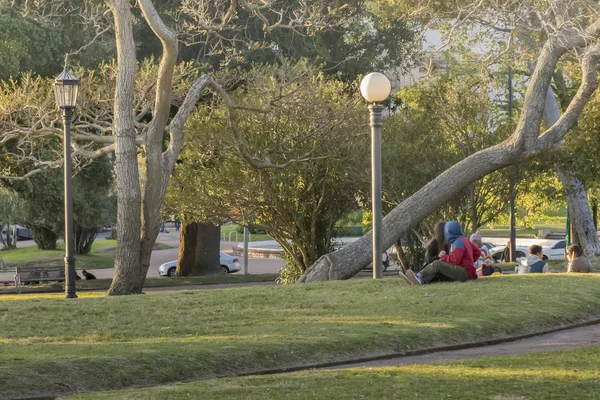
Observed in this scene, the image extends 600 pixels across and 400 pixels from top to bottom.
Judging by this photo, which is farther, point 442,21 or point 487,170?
point 442,21

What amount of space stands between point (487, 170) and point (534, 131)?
1345 mm

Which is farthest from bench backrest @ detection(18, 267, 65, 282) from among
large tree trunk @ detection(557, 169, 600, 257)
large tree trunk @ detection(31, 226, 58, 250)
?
large tree trunk @ detection(31, 226, 58, 250)

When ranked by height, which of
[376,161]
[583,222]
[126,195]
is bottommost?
[583,222]

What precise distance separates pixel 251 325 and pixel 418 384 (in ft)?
14.0

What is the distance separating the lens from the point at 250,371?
31.7 feet

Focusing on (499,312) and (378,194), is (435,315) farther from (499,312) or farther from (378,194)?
(378,194)

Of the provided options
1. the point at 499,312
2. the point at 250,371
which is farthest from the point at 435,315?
the point at 250,371

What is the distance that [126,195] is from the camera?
20203mm

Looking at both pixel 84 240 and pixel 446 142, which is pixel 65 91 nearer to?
pixel 446 142

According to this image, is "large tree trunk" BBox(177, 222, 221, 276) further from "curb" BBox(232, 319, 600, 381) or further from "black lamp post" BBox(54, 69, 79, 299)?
"curb" BBox(232, 319, 600, 381)

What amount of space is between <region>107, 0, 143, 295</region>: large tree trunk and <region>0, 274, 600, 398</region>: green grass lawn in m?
4.45

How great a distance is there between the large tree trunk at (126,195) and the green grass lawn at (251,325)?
445cm

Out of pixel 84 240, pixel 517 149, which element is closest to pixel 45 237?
pixel 84 240

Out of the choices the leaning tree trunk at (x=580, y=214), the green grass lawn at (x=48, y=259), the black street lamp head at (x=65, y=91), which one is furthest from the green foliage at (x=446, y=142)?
the green grass lawn at (x=48, y=259)
